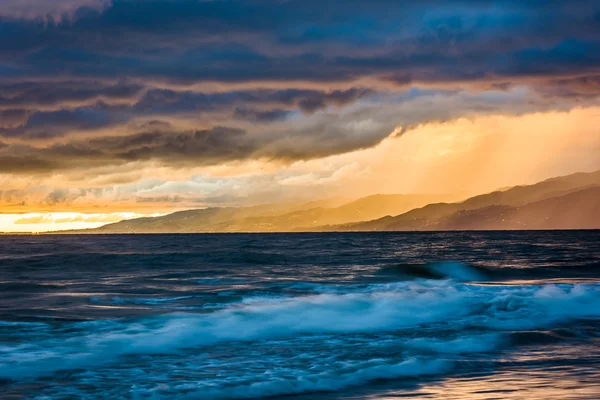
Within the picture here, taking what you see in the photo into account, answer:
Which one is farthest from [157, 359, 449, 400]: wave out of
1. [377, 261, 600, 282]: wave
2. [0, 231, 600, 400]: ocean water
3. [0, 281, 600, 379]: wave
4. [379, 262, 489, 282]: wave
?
[379, 262, 489, 282]: wave

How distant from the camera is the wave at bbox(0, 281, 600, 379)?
17.7m

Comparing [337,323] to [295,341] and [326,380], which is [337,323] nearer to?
[295,341]

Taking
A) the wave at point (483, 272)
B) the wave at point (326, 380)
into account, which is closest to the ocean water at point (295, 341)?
the wave at point (326, 380)

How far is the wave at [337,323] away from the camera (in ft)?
57.9

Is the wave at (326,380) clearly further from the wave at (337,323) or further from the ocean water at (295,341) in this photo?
the wave at (337,323)

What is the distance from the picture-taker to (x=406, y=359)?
16.3 metres

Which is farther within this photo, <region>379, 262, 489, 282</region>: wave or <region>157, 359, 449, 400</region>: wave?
<region>379, 262, 489, 282</region>: wave

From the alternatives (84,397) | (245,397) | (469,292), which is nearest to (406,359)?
(245,397)

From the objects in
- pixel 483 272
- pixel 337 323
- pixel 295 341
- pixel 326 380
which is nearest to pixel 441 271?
pixel 483 272

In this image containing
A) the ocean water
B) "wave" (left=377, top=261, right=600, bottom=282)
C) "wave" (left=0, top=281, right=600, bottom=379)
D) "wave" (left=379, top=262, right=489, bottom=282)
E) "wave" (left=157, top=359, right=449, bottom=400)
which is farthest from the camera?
"wave" (left=379, top=262, right=489, bottom=282)

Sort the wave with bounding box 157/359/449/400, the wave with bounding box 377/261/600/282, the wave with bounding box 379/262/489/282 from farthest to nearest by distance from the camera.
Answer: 1. the wave with bounding box 379/262/489/282
2. the wave with bounding box 377/261/600/282
3. the wave with bounding box 157/359/449/400

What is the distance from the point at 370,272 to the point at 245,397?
35915 millimetres

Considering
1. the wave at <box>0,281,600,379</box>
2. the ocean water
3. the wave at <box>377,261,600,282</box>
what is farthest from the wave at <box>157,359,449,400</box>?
the wave at <box>377,261,600,282</box>

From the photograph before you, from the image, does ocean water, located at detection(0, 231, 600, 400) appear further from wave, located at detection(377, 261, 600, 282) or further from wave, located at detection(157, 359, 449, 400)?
wave, located at detection(377, 261, 600, 282)
